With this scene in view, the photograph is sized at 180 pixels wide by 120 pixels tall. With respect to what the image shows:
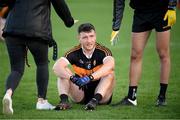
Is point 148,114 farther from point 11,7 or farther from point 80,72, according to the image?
point 11,7

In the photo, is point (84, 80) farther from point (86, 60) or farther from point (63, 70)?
point (86, 60)

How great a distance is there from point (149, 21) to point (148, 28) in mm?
130

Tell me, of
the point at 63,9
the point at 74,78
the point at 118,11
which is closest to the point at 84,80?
→ the point at 74,78

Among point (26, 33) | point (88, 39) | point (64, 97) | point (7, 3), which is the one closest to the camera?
point (26, 33)

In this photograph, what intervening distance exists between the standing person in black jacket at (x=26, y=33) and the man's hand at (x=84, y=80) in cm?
41

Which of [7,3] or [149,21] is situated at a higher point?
[7,3]

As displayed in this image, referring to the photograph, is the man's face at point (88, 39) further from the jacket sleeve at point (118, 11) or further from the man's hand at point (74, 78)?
the man's hand at point (74, 78)

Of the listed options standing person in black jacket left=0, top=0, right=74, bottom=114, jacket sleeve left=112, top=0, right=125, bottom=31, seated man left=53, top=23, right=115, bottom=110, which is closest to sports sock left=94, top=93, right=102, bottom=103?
seated man left=53, top=23, right=115, bottom=110

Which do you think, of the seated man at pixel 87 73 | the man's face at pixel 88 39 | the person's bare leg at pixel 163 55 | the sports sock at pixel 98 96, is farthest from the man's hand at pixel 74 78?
the person's bare leg at pixel 163 55

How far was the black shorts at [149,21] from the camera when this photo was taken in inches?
352

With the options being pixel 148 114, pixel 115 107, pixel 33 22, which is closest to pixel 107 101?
pixel 115 107

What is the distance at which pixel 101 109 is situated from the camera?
8.79 m

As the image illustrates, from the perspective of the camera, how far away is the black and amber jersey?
913cm

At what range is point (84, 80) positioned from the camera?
8.77 m
